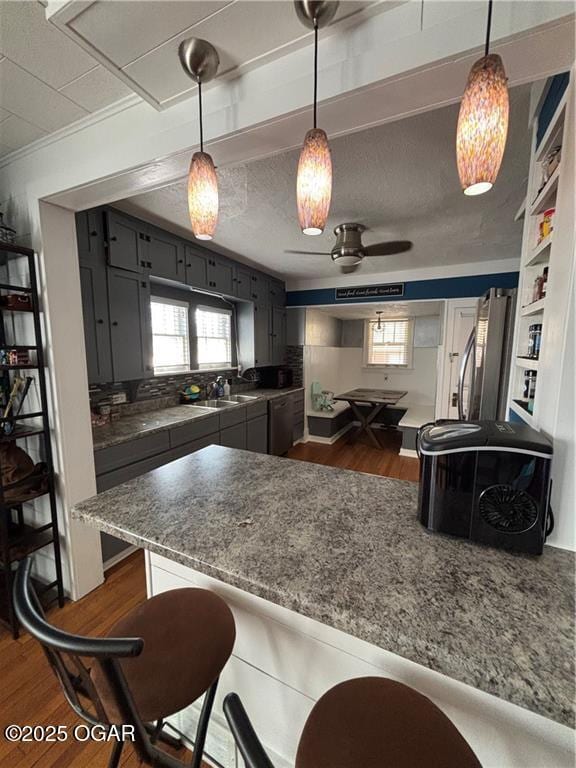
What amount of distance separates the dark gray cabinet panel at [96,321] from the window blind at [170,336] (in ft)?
2.27

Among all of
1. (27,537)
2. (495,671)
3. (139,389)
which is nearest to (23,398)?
(27,537)

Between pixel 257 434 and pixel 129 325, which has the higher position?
pixel 129 325

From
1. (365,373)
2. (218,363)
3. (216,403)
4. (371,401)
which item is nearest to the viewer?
(216,403)

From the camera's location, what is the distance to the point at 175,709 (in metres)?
0.76

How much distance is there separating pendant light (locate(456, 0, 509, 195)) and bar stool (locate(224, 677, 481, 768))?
1.06m

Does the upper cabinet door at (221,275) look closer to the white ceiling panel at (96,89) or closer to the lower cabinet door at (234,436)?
the lower cabinet door at (234,436)

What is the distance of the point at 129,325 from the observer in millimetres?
2500

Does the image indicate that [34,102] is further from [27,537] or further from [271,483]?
[27,537]

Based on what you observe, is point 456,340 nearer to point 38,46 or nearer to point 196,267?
point 196,267

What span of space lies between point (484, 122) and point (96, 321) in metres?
2.42

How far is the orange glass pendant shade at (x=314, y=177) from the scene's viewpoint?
30.6 inches

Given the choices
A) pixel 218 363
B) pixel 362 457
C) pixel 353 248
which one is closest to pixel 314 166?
pixel 353 248

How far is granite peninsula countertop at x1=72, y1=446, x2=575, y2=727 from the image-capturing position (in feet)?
1.85

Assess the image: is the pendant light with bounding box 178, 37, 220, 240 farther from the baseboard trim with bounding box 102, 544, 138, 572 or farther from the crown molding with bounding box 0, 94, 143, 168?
the baseboard trim with bounding box 102, 544, 138, 572
